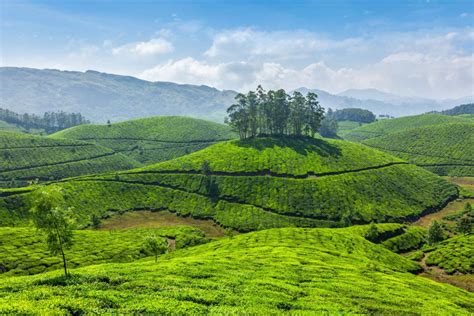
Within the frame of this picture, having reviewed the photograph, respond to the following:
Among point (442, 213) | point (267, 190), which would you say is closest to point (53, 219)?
point (267, 190)

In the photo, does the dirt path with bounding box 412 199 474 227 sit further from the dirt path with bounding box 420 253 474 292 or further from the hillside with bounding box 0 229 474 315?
the hillside with bounding box 0 229 474 315

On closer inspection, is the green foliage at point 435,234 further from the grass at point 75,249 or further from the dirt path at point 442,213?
the grass at point 75,249

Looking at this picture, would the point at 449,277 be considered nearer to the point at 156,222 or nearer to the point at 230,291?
the point at 230,291

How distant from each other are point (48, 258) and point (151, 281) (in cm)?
6463

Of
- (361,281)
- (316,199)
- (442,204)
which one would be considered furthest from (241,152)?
(361,281)

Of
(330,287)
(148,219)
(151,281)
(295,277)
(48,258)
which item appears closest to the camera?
(151,281)

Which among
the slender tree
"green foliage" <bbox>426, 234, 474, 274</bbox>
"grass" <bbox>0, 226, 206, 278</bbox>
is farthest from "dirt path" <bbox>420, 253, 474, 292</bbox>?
the slender tree

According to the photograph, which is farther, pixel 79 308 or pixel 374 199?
pixel 374 199

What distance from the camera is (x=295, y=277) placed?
1815 inches

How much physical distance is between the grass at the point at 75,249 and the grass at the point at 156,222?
17143mm

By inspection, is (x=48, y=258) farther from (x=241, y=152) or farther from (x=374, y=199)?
(x=374, y=199)

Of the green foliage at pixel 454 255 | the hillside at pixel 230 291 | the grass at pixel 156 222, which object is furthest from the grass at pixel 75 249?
the green foliage at pixel 454 255

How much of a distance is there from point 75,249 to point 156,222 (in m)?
49.4

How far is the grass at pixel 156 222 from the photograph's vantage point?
128 meters
